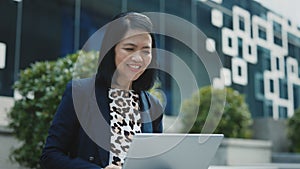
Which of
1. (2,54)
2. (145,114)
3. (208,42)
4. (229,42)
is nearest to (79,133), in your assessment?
(145,114)

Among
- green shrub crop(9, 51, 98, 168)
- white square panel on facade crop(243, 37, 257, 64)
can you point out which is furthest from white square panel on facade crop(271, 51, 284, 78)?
green shrub crop(9, 51, 98, 168)

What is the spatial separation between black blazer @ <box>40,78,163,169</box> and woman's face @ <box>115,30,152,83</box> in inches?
4.9

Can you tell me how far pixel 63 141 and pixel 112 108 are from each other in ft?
0.75

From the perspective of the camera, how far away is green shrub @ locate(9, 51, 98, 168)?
322 centimetres

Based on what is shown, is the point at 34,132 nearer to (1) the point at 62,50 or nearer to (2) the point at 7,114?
(2) the point at 7,114

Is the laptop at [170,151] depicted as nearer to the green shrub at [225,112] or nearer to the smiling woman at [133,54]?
the smiling woman at [133,54]

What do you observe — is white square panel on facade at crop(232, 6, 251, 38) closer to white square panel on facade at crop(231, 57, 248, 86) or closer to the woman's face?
white square panel on facade at crop(231, 57, 248, 86)

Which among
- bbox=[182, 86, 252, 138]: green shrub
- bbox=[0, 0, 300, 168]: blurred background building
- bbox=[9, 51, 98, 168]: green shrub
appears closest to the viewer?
bbox=[9, 51, 98, 168]: green shrub

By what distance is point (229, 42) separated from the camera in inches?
305

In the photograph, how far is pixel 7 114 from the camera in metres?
3.54

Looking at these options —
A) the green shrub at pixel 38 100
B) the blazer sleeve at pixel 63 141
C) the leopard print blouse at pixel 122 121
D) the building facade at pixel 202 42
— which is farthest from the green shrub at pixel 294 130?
the blazer sleeve at pixel 63 141

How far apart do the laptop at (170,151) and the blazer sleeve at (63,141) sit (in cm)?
20

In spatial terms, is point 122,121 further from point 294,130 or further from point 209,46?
point 294,130

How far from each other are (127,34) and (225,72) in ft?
20.6
